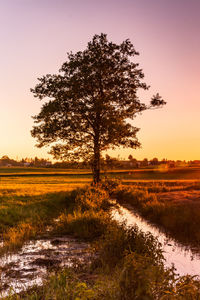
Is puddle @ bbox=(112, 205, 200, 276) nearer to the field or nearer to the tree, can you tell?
the field

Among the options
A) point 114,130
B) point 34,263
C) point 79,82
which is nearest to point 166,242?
point 34,263

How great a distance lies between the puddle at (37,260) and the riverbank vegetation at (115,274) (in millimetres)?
421

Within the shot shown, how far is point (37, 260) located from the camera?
882 centimetres

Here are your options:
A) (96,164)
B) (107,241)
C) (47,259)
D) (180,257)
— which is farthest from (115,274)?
(96,164)

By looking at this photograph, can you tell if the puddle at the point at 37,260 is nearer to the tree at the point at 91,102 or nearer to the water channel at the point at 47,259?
the water channel at the point at 47,259

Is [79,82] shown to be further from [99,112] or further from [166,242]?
[166,242]

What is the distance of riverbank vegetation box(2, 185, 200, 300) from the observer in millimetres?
4707

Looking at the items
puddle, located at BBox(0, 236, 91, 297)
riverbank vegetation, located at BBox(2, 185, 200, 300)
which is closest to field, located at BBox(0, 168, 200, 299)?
riverbank vegetation, located at BBox(2, 185, 200, 300)

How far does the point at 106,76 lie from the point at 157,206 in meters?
13.0

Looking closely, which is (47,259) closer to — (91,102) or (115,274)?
(115,274)

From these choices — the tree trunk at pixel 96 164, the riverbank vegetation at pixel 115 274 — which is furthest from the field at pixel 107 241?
the tree trunk at pixel 96 164

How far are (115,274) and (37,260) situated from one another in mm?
3137

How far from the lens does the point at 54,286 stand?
604cm

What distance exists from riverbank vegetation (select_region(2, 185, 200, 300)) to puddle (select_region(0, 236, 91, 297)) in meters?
0.42
